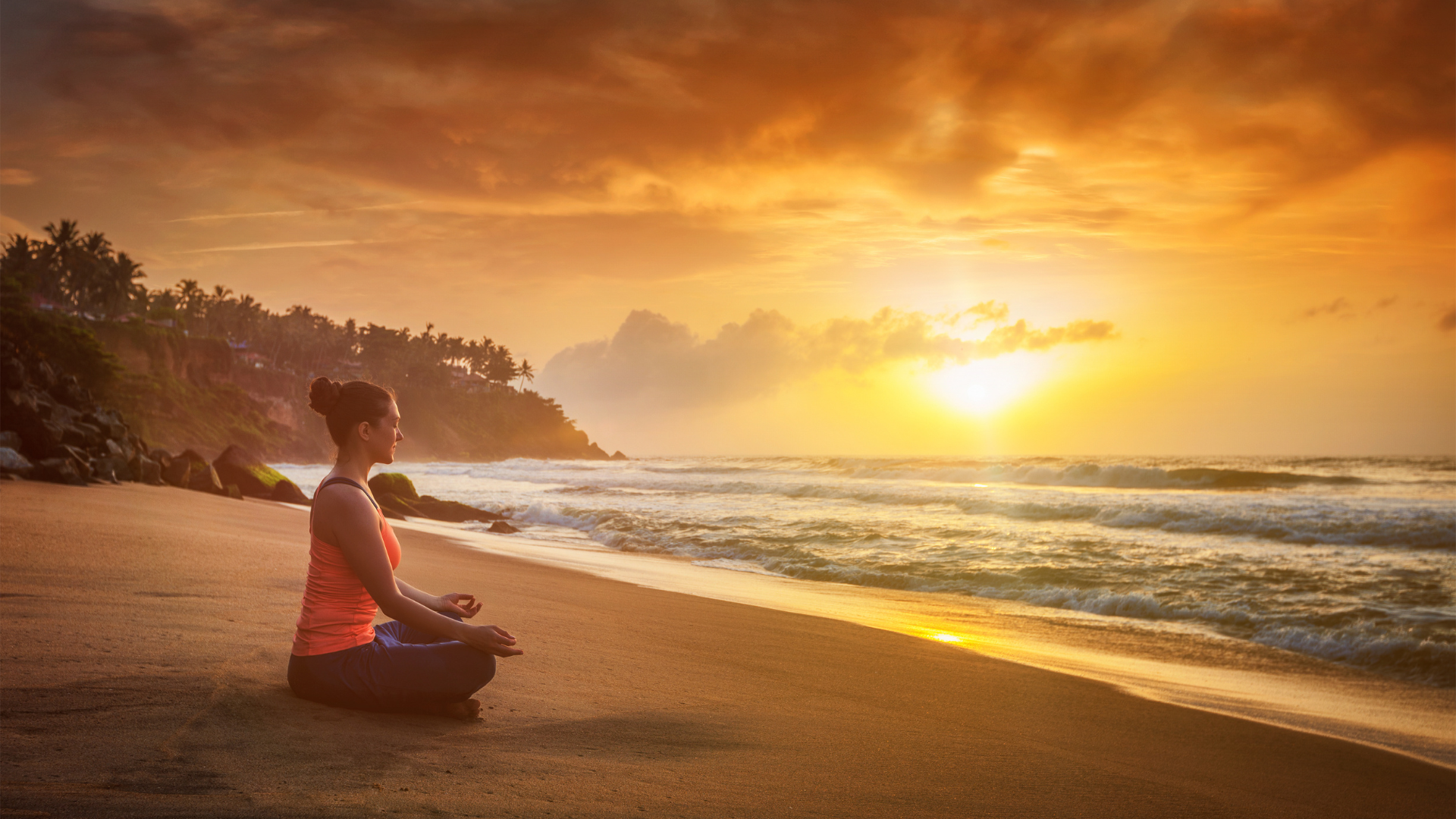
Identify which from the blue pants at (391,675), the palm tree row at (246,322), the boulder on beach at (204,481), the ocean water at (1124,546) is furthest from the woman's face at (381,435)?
the palm tree row at (246,322)

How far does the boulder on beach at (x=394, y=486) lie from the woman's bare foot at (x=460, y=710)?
73.1 ft

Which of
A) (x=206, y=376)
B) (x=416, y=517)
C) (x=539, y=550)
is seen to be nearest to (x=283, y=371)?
(x=206, y=376)

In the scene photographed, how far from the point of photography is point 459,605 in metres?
3.80

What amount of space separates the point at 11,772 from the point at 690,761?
7.72 ft

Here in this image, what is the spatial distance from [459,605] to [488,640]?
548 millimetres

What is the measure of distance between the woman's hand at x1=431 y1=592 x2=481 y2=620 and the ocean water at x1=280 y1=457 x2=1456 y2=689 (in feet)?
29.1

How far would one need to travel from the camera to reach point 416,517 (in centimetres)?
2305

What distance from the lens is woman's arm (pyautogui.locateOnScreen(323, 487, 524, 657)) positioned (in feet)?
10.6

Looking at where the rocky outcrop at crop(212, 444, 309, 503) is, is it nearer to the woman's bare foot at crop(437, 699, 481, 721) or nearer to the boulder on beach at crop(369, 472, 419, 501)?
the boulder on beach at crop(369, 472, 419, 501)

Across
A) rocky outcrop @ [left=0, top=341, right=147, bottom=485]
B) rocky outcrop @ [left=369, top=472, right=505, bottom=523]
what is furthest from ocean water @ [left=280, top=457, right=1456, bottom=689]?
rocky outcrop @ [left=0, top=341, right=147, bottom=485]

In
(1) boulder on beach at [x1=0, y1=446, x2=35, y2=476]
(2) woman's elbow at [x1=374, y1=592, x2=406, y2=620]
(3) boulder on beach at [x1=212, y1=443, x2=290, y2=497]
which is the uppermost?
(2) woman's elbow at [x1=374, y1=592, x2=406, y2=620]

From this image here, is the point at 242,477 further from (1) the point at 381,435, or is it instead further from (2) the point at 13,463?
(1) the point at 381,435

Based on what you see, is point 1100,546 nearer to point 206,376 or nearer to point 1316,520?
point 1316,520

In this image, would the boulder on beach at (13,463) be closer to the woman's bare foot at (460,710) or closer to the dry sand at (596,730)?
the dry sand at (596,730)
